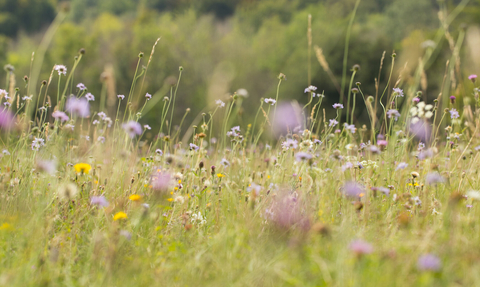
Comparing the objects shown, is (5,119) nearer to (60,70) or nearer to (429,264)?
(60,70)

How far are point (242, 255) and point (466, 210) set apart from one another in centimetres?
124

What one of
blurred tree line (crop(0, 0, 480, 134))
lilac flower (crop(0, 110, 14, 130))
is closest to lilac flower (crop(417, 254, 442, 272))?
lilac flower (crop(0, 110, 14, 130))

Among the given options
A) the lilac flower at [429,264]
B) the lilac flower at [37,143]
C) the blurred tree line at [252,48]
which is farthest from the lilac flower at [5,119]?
the blurred tree line at [252,48]

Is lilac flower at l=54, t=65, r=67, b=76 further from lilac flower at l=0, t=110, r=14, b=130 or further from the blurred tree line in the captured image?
the blurred tree line

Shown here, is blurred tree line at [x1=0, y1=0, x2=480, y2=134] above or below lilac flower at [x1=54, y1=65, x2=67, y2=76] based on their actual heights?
below

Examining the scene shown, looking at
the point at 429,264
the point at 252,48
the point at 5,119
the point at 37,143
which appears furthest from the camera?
the point at 252,48

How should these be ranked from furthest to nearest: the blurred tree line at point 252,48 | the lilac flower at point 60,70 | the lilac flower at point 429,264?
the blurred tree line at point 252,48
the lilac flower at point 60,70
the lilac flower at point 429,264

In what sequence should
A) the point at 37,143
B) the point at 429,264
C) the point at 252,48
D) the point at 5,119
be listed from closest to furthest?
the point at 429,264 → the point at 37,143 → the point at 5,119 → the point at 252,48

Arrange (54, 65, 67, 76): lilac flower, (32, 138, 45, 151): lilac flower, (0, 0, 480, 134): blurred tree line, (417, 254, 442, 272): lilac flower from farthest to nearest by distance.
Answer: (0, 0, 480, 134): blurred tree line < (54, 65, 67, 76): lilac flower < (32, 138, 45, 151): lilac flower < (417, 254, 442, 272): lilac flower

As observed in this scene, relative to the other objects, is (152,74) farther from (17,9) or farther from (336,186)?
(17,9)

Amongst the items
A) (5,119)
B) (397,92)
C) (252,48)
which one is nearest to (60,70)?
(5,119)

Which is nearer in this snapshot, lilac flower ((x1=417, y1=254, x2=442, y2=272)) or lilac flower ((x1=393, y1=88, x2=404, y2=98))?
lilac flower ((x1=417, y1=254, x2=442, y2=272))

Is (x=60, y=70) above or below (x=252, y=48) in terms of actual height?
above

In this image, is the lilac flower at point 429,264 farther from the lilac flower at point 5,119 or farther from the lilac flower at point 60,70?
the lilac flower at point 5,119
